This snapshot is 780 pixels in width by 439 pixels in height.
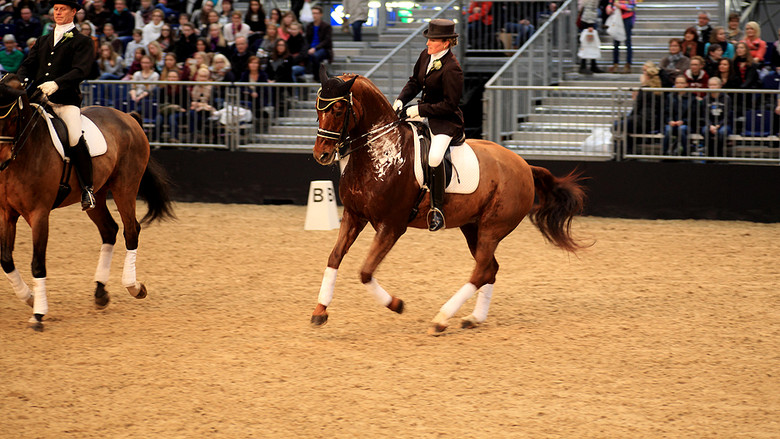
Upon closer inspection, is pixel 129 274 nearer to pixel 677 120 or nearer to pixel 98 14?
pixel 677 120

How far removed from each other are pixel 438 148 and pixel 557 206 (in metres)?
1.32

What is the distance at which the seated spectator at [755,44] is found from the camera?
13039mm

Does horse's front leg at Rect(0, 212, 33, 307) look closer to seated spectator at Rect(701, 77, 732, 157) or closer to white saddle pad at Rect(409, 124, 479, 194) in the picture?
white saddle pad at Rect(409, 124, 479, 194)

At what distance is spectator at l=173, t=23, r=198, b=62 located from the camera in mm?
16188

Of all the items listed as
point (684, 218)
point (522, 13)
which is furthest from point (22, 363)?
point (522, 13)

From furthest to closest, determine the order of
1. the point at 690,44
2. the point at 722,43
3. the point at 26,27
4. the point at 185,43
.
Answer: the point at 26,27
the point at 185,43
the point at 690,44
the point at 722,43

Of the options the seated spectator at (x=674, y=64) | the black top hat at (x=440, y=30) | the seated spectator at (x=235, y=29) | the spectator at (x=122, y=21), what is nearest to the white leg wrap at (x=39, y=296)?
the black top hat at (x=440, y=30)

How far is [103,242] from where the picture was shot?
7.60 meters

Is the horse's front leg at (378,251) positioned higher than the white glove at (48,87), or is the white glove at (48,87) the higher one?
the white glove at (48,87)

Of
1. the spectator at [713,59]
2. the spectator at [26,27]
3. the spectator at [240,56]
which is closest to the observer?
the spectator at [713,59]

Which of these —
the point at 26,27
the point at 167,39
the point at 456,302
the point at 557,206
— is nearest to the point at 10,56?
the point at 26,27

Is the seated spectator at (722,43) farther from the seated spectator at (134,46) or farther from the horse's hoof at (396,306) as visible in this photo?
the seated spectator at (134,46)

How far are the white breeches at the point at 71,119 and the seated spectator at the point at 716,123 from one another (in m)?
8.33

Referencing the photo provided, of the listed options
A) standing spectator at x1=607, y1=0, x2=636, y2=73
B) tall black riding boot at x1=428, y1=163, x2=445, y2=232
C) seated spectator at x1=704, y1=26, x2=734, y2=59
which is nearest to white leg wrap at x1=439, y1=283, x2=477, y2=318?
tall black riding boot at x1=428, y1=163, x2=445, y2=232
